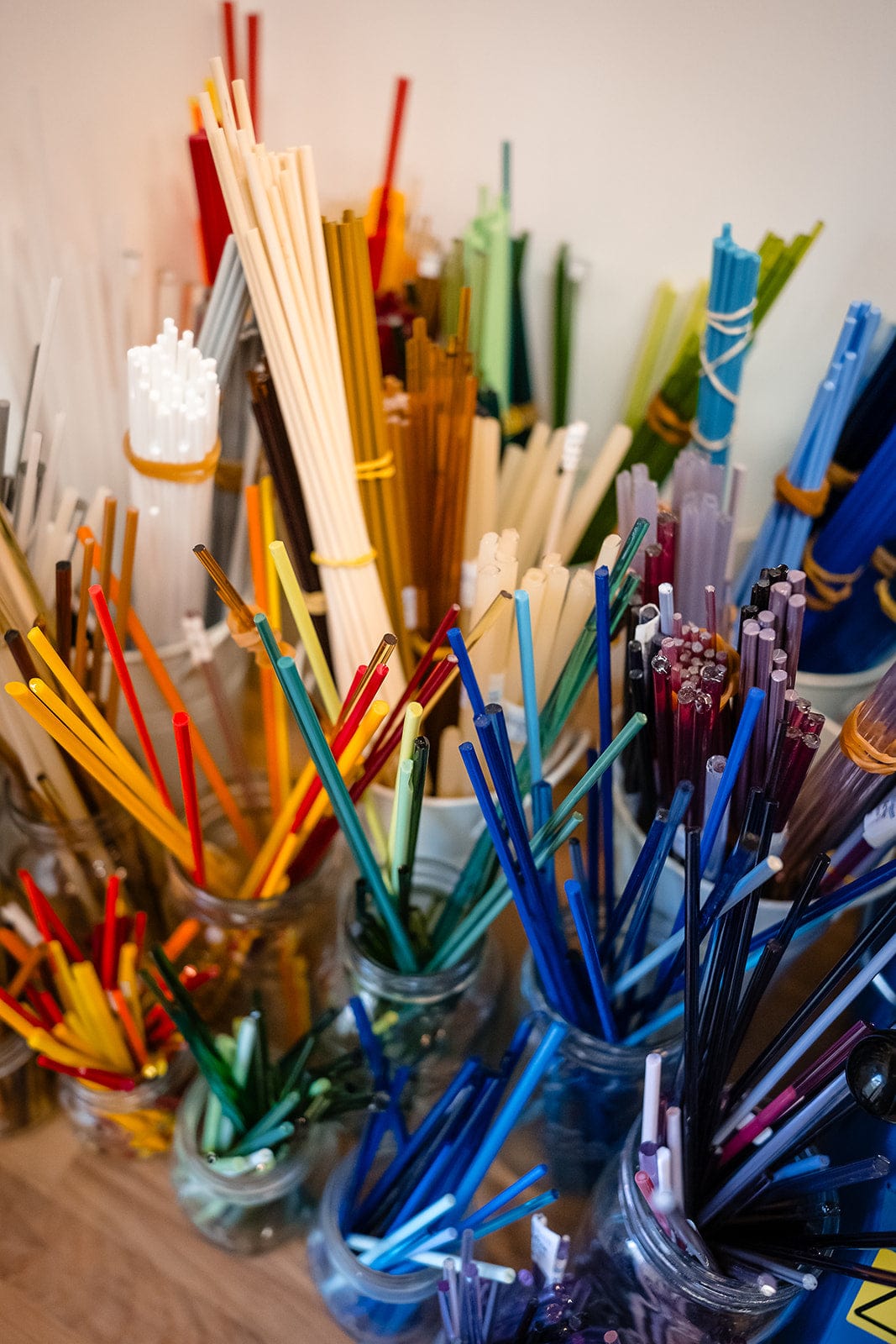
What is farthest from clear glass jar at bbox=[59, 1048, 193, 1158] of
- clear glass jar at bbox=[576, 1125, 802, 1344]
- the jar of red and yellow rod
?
clear glass jar at bbox=[576, 1125, 802, 1344]

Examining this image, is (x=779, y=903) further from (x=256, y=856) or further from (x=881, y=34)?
(x=881, y=34)

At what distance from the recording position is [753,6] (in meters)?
0.53

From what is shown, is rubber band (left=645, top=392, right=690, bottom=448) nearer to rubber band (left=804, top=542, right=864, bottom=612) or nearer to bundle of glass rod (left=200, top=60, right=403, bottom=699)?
rubber band (left=804, top=542, right=864, bottom=612)

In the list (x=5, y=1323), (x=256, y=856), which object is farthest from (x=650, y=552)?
(x=5, y=1323)

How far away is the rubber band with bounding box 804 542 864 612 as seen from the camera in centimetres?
56

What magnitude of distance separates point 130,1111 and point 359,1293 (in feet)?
0.48

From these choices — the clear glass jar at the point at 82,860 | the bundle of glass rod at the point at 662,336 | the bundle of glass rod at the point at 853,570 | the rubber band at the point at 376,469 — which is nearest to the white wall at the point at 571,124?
the bundle of glass rod at the point at 662,336

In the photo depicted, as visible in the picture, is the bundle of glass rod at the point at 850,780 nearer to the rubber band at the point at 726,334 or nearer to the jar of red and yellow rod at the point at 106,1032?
the rubber band at the point at 726,334

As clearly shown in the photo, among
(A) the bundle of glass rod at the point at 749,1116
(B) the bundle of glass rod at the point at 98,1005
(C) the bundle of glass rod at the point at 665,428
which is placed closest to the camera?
(A) the bundle of glass rod at the point at 749,1116

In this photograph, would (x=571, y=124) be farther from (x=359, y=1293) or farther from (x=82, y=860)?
(x=359, y=1293)

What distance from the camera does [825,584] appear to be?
1.87 feet

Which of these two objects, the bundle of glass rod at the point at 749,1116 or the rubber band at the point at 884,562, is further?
the rubber band at the point at 884,562

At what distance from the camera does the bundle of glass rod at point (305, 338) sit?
43 centimetres

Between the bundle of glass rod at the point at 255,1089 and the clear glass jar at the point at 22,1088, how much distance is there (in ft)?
0.35
